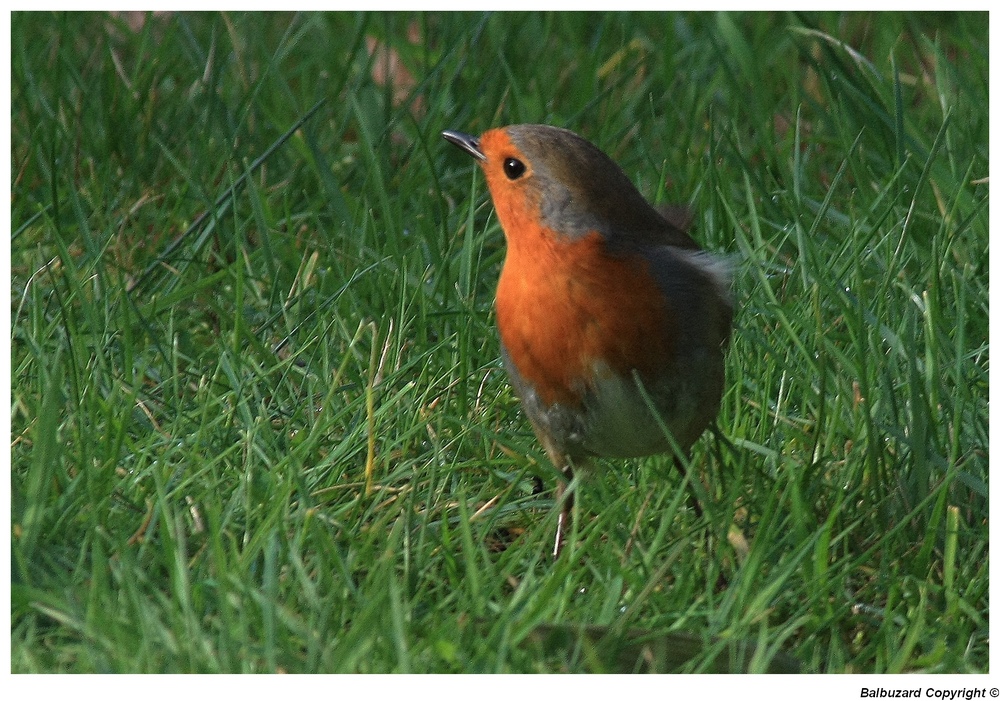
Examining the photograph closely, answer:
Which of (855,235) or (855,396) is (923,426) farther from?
(855,235)

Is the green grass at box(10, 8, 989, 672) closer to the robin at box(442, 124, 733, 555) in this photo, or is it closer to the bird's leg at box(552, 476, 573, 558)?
the bird's leg at box(552, 476, 573, 558)

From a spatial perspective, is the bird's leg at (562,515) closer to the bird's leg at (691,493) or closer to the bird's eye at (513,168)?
the bird's leg at (691,493)

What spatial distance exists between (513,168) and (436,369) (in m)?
0.73

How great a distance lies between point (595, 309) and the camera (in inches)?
114

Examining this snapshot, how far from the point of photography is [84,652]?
239cm

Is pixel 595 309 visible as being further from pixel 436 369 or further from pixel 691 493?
pixel 436 369

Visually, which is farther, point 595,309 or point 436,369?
point 436,369

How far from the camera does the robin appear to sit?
292 centimetres

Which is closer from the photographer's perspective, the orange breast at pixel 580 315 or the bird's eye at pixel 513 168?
the orange breast at pixel 580 315

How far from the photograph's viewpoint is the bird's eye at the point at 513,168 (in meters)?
3.06

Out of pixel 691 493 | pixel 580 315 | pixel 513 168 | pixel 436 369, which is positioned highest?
pixel 513 168

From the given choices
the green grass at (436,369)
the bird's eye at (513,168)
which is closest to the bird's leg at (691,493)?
the green grass at (436,369)

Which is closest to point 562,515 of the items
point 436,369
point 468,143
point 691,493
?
point 691,493

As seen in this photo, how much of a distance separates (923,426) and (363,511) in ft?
4.00
